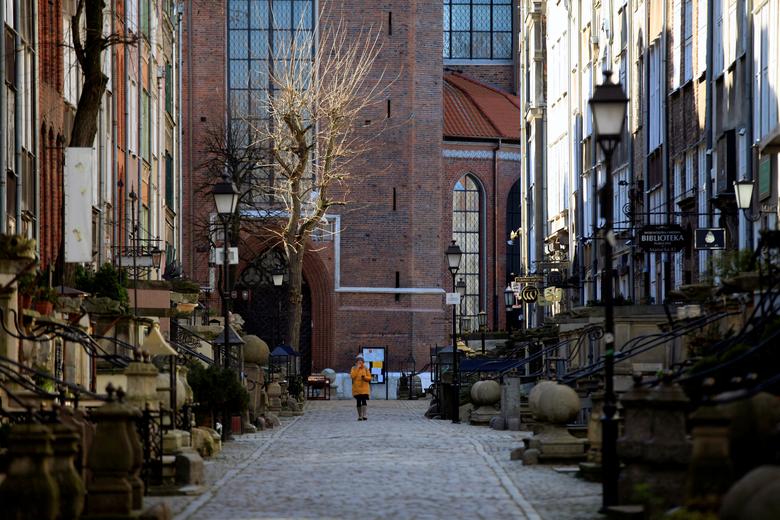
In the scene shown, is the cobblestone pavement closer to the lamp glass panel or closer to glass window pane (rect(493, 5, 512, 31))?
the lamp glass panel

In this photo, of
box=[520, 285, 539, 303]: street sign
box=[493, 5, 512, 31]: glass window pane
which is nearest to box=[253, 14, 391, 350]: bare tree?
box=[520, 285, 539, 303]: street sign

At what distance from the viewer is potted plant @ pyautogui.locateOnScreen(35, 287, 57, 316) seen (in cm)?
2153

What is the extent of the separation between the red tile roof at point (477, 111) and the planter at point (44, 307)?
58.6 m

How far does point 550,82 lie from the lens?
6116 cm

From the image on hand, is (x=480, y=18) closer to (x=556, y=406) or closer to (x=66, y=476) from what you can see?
(x=556, y=406)

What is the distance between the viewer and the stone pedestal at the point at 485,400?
34.0 m

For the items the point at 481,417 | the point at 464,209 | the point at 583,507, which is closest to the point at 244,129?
the point at 464,209

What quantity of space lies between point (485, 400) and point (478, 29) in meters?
55.8

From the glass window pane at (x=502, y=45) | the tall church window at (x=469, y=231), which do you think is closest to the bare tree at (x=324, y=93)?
the tall church window at (x=469, y=231)

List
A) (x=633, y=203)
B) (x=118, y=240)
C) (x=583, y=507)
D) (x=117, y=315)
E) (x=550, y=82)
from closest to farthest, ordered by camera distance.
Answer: (x=583, y=507), (x=117, y=315), (x=118, y=240), (x=633, y=203), (x=550, y=82)

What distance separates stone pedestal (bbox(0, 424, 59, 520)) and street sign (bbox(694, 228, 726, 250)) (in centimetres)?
2014

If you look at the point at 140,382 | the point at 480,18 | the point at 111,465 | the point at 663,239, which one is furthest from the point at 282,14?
the point at 111,465

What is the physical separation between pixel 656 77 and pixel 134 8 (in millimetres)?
13771

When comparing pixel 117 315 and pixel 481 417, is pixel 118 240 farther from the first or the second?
pixel 117 315
